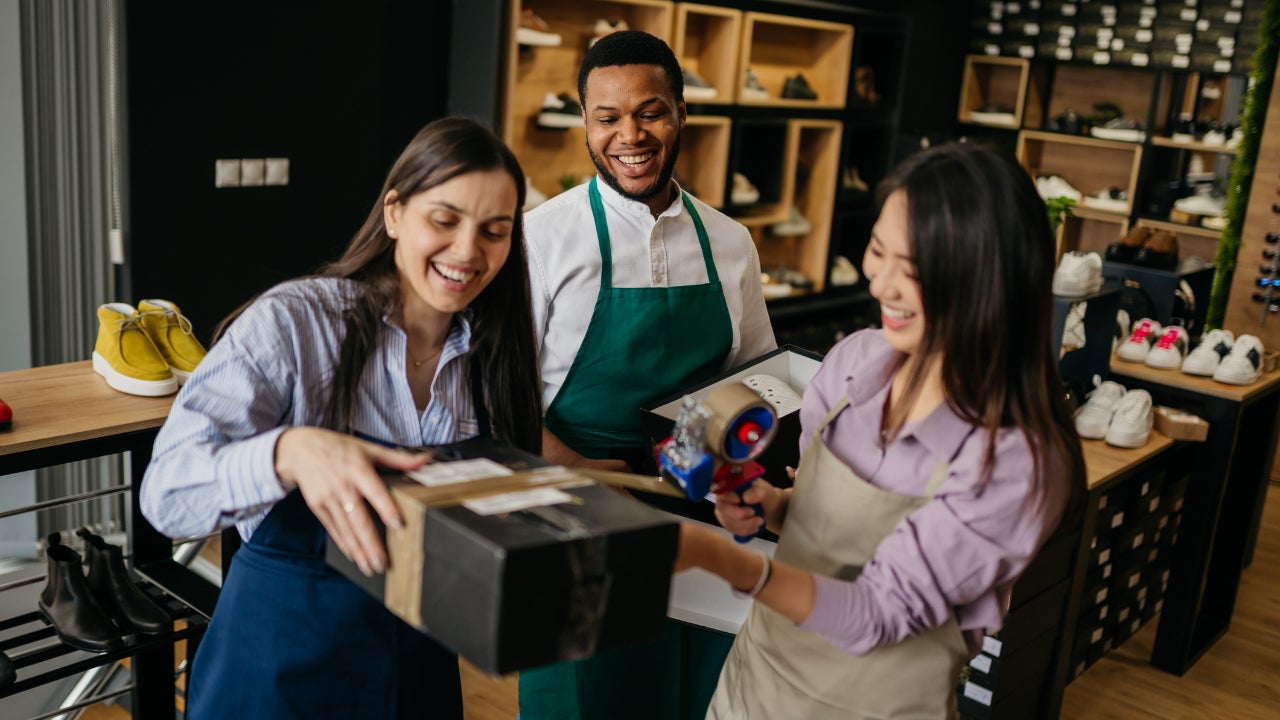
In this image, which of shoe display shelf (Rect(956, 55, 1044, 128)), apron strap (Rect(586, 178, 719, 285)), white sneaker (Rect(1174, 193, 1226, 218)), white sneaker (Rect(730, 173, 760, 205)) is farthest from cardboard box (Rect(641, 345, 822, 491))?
shoe display shelf (Rect(956, 55, 1044, 128))

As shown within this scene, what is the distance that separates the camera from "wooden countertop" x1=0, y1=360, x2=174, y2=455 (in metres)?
2.07

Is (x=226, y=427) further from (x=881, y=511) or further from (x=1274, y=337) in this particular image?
(x=1274, y=337)

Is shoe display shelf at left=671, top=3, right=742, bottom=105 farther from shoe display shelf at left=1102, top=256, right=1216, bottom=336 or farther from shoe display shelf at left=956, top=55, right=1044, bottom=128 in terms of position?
shoe display shelf at left=956, top=55, right=1044, bottom=128

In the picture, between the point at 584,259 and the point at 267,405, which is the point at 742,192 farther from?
the point at 267,405

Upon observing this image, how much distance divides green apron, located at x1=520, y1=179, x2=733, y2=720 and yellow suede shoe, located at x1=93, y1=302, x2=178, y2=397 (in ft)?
2.85

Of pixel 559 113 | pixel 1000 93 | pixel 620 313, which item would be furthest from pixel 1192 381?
pixel 1000 93

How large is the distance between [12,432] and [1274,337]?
18.3 ft

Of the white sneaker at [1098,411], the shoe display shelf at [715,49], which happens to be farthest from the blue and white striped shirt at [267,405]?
the shoe display shelf at [715,49]

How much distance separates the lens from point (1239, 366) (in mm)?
3652

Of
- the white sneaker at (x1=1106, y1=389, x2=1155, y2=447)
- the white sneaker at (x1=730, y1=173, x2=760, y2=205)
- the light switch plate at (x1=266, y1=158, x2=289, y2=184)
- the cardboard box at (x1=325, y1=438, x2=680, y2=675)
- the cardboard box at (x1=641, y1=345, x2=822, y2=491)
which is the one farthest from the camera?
the white sneaker at (x1=730, y1=173, x2=760, y2=205)

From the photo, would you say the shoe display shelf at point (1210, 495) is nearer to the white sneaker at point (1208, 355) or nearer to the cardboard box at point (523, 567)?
the white sneaker at point (1208, 355)

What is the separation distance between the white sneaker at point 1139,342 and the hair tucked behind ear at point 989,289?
2.71m

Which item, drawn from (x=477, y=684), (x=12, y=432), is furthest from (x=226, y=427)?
(x=477, y=684)

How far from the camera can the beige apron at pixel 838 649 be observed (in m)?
1.43
